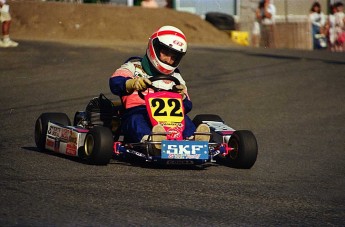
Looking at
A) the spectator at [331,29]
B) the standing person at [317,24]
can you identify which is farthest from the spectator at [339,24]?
the standing person at [317,24]

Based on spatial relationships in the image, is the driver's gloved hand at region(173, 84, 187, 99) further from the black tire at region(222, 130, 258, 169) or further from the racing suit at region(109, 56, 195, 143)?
the black tire at region(222, 130, 258, 169)

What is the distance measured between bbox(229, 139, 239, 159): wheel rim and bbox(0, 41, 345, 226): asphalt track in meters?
0.14

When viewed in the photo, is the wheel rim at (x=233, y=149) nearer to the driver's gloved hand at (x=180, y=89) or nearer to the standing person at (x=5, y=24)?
the driver's gloved hand at (x=180, y=89)

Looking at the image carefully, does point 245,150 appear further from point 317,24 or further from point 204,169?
point 317,24

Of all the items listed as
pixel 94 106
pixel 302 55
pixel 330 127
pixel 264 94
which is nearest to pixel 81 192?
pixel 94 106

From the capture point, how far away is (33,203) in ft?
22.1

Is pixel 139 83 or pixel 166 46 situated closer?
pixel 139 83

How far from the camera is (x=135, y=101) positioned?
9.55 meters

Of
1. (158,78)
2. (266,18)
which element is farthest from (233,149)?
(266,18)

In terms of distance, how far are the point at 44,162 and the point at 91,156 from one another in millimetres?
465

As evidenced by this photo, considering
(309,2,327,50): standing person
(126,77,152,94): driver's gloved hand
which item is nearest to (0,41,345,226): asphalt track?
(126,77,152,94): driver's gloved hand

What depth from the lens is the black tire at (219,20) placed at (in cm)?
2920

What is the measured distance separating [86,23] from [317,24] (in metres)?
6.19

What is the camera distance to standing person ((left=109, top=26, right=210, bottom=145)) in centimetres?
928
